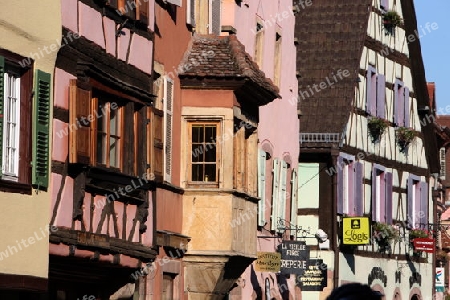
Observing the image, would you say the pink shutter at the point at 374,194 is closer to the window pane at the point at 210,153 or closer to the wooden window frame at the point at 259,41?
the wooden window frame at the point at 259,41

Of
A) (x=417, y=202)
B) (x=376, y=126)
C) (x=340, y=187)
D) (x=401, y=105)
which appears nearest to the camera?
(x=340, y=187)

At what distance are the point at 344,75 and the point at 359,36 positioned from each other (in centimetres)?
128

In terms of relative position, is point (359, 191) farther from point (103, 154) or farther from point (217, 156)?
point (103, 154)

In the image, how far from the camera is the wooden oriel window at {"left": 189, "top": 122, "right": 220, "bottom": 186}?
918 inches

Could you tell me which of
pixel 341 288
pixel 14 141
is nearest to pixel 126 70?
pixel 14 141

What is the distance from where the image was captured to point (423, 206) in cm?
4322

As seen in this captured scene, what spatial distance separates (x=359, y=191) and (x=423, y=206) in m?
6.25

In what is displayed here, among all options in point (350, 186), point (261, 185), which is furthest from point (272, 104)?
point (350, 186)

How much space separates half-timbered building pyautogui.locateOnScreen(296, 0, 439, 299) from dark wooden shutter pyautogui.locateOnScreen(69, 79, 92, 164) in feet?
59.9

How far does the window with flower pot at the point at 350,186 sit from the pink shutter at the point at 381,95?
2.18 metres

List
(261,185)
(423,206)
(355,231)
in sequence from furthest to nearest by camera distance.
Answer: (423,206) < (355,231) < (261,185)

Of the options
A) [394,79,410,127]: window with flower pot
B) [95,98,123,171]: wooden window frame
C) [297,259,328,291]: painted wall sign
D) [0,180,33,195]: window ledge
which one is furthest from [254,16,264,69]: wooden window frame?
[0,180,33,195]: window ledge

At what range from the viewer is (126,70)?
18984 millimetres

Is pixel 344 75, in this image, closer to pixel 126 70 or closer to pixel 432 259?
pixel 432 259
